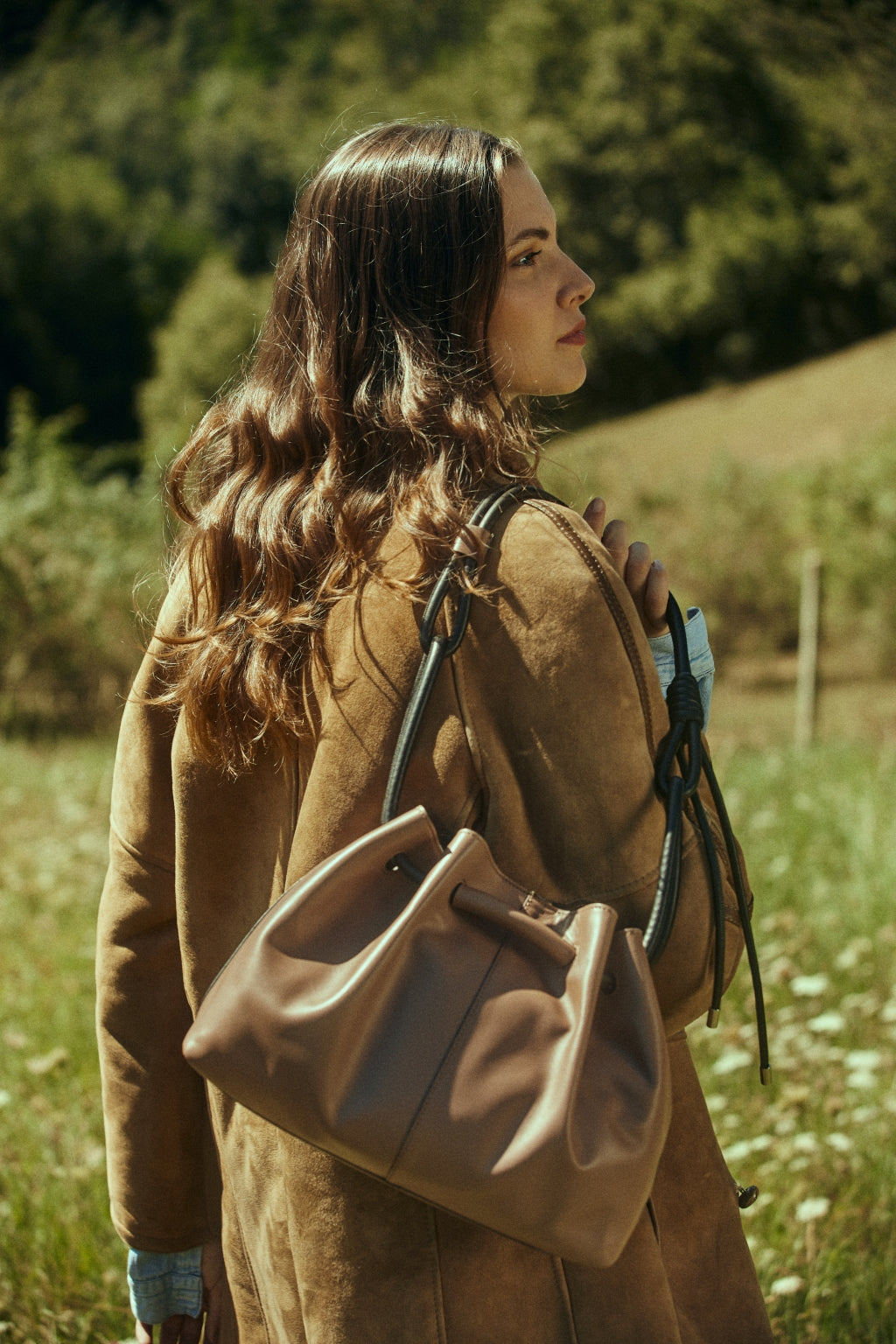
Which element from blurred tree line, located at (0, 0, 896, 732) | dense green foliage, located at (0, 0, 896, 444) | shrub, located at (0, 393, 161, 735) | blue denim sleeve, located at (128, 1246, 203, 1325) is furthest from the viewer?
dense green foliage, located at (0, 0, 896, 444)

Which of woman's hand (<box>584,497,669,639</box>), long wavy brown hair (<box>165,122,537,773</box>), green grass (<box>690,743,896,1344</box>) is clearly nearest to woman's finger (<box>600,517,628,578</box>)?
woman's hand (<box>584,497,669,639</box>)

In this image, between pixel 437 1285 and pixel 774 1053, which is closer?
pixel 437 1285

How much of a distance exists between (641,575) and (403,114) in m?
11.6

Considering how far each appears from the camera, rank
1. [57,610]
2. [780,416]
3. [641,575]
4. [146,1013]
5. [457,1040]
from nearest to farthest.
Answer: [457,1040] → [641,575] → [146,1013] → [57,610] → [780,416]

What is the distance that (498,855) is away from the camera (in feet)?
3.54

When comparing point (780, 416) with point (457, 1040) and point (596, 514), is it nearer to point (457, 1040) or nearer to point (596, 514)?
point (596, 514)

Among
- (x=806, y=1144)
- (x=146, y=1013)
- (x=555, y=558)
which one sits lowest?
(x=806, y=1144)

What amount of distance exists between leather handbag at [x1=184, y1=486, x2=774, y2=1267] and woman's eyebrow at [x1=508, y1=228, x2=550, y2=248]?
625 millimetres

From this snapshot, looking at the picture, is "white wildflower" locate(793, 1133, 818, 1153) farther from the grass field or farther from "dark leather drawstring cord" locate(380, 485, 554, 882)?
"dark leather drawstring cord" locate(380, 485, 554, 882)

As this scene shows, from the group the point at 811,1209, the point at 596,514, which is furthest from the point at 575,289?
the point at 811,1209

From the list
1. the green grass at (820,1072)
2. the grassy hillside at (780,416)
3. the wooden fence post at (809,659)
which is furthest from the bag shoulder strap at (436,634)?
the grassy hillside at (780,416)

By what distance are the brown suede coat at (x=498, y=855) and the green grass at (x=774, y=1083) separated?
0.62ft

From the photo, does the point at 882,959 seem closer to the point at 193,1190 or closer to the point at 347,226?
the point at 193,1190

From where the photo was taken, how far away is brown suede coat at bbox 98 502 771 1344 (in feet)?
3.50
